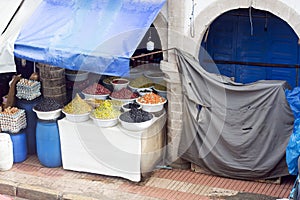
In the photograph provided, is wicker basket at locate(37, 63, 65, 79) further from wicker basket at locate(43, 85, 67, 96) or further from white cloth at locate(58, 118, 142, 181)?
white cloth at locate(58, 118, 142, 181)

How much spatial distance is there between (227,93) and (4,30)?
15.6ft

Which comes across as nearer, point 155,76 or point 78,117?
point 78,117

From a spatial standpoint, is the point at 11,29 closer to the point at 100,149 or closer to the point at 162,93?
the point at 100,149

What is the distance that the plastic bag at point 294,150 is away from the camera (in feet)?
32.9

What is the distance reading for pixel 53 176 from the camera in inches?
471

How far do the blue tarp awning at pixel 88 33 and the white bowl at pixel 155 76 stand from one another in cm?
208

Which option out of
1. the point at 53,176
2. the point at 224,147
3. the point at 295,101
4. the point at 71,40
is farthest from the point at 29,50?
the point at 295,101

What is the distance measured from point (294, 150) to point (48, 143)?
5204 millimetres

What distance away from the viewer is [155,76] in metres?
12.8

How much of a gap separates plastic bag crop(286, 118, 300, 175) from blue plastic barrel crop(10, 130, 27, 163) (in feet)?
19.1

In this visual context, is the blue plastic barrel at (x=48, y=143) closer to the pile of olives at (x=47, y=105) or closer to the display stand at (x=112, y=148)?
the display stand at (x=112, y=148)

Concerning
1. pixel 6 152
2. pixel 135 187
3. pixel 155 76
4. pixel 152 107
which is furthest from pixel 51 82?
pixel 135 187

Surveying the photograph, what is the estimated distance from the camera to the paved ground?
11.0 metres

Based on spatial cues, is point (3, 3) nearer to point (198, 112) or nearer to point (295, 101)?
point (198, 112)
